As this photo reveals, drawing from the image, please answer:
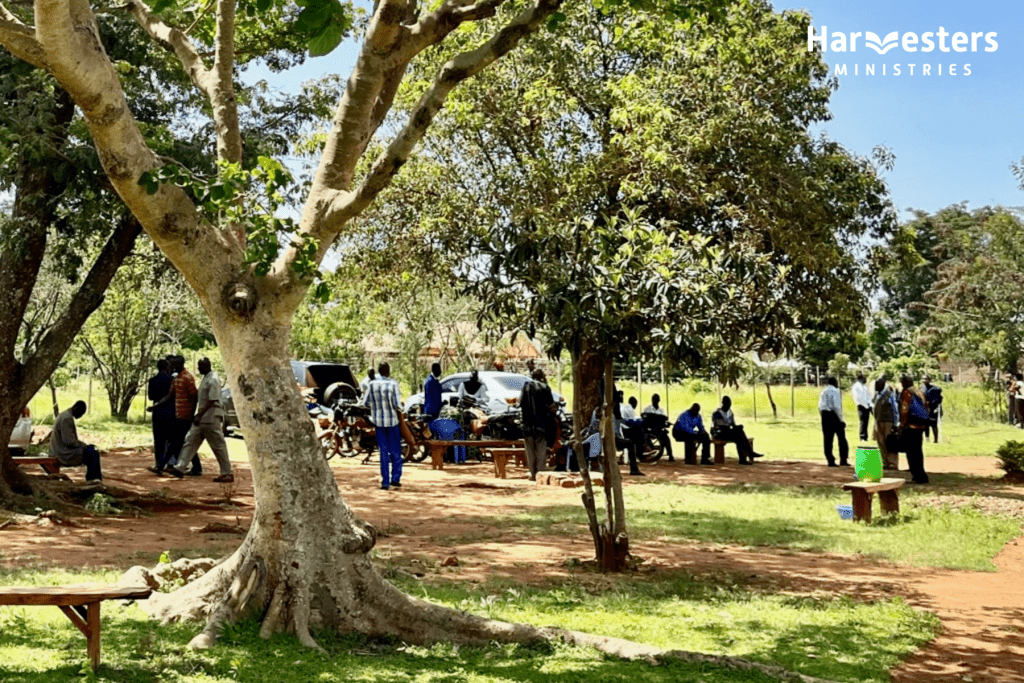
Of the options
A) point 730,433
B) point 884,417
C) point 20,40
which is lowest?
point 730,433

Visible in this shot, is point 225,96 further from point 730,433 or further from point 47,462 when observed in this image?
point 730,433

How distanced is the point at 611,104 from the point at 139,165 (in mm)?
12138

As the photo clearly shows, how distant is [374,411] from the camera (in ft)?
49.9

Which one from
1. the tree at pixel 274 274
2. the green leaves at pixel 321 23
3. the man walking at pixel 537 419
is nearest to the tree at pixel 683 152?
the man walking at pixel 537 419

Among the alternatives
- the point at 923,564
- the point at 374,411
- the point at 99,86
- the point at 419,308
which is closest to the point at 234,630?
the point at 99,86

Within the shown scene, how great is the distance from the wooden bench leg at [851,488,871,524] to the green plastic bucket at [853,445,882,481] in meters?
0.31

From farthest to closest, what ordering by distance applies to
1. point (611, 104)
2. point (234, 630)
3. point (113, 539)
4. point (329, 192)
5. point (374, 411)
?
point (611, 104), point (374, 411), point (113, 539), point (329, 192), point (234, 630)

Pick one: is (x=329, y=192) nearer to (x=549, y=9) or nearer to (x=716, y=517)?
(x=549, y=9)

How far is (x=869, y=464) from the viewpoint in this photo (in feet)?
41.1

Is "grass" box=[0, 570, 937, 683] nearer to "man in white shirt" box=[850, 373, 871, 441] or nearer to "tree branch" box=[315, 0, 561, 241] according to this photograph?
"tree branch" box=[315, 0, 561, 241]

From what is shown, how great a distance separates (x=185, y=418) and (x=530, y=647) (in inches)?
438

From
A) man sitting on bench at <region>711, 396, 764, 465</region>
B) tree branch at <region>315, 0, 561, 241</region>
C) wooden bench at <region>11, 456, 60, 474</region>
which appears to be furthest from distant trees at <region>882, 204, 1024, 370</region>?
tree branch at <region>315, 0, 561, 241</region>

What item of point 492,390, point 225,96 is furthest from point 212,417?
point 492,390

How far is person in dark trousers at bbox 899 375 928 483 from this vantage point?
16.3 metres
